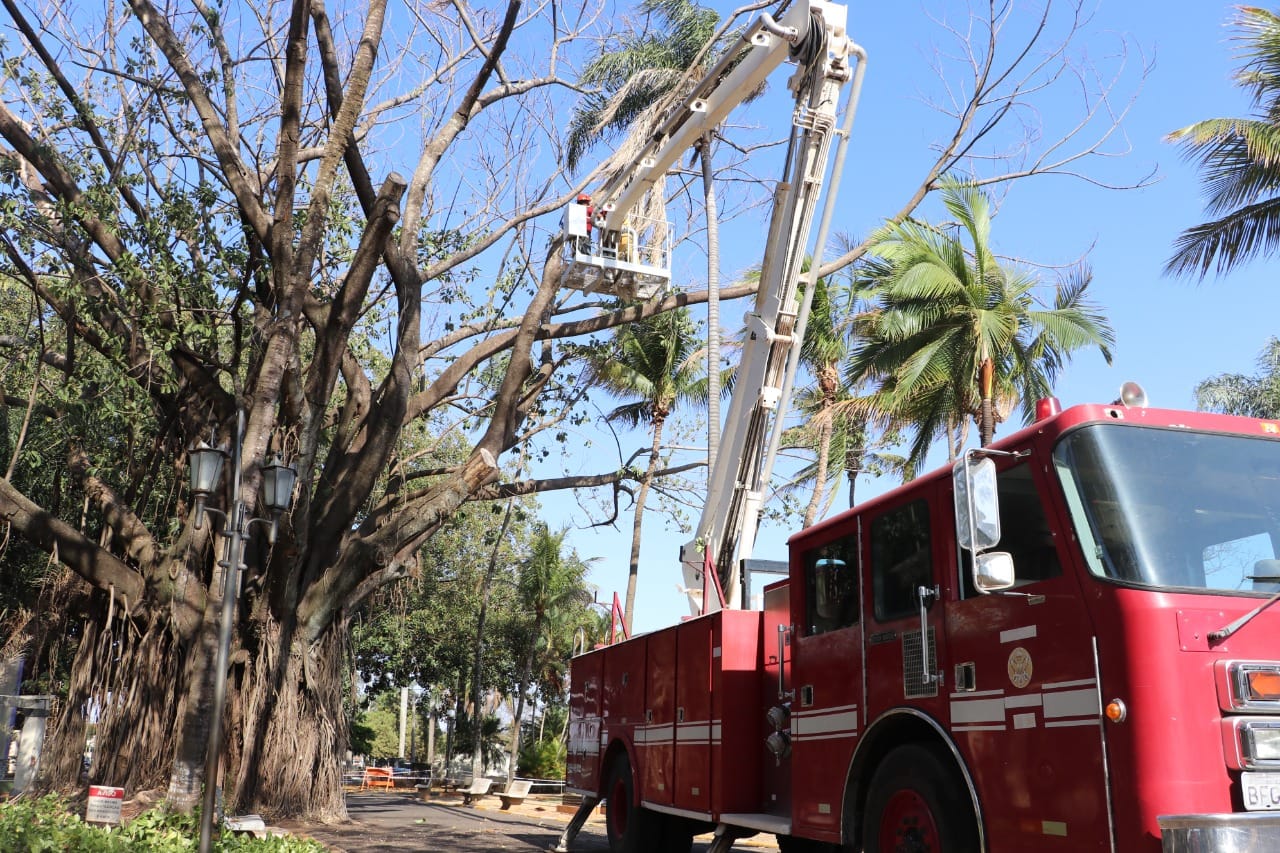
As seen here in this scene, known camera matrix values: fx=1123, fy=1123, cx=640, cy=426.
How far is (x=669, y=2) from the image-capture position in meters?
24.5

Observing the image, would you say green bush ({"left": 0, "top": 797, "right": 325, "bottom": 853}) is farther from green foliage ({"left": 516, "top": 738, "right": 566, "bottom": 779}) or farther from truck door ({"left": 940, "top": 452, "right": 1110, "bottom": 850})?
green foliage ({"left": 516, "top": 738, "right": 566, "bottom": 779})

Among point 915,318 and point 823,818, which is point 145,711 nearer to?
point 823,818

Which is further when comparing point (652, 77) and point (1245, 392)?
point (1245, 392)

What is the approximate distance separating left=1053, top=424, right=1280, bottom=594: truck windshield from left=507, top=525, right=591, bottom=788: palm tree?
34515 millimetres

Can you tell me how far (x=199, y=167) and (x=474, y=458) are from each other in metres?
5.63

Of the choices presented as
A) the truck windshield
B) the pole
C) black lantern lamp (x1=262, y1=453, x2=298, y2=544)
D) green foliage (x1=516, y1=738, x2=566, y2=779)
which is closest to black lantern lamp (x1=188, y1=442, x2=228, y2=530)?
the pole

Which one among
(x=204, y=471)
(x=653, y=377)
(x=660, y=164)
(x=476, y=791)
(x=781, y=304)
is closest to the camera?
(x=204, y=471)

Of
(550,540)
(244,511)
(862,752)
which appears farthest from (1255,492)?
(550,540)

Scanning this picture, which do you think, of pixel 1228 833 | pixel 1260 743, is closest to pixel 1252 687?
pixel 1260 743

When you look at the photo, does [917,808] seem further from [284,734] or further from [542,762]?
[542,762]

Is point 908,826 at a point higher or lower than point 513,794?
higher

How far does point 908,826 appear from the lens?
649 cm

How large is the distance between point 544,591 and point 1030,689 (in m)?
36.3

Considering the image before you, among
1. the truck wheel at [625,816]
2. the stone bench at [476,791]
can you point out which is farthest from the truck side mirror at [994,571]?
the stone bench at [476,791]
